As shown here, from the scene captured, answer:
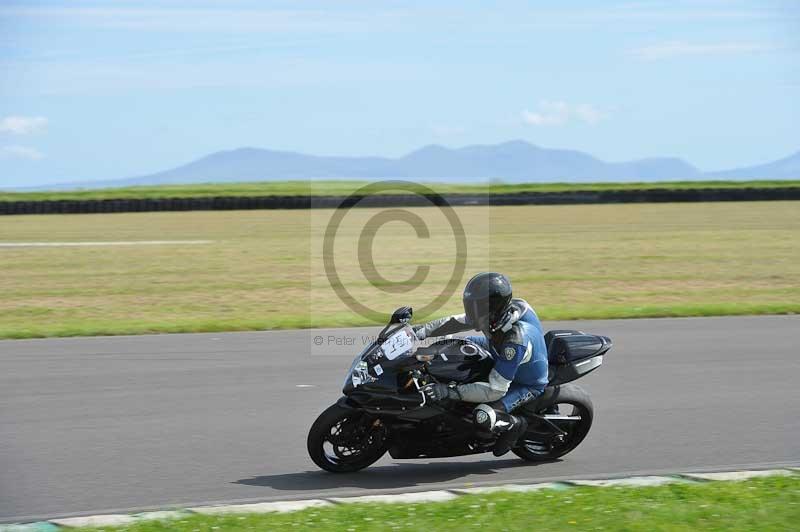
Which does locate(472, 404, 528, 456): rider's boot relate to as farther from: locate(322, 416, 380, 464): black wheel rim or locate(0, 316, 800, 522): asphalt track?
locate(322, 416, 380, 464): black wheel rim

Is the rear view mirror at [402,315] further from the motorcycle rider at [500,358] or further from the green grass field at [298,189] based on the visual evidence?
the green grass field at [298,189]

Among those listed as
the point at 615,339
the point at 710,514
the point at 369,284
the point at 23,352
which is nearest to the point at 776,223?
the point at 369,284

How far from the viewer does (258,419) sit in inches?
354

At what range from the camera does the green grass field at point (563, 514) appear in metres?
5.75

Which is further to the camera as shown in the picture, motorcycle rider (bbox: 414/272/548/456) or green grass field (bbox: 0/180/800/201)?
green grass field (bbox: 0/180/800/201)

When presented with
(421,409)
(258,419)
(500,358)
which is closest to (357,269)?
(258,419)

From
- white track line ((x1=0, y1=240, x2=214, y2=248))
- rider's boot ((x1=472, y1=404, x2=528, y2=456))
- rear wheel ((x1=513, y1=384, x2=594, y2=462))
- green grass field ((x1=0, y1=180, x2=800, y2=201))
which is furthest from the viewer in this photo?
green grass field ((x1=0, y1=180, x2=800, y2=201))

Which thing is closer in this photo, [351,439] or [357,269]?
[351,439]

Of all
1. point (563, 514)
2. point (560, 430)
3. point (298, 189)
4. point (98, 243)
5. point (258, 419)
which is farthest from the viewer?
point (298, 189)

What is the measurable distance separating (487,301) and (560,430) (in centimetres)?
124

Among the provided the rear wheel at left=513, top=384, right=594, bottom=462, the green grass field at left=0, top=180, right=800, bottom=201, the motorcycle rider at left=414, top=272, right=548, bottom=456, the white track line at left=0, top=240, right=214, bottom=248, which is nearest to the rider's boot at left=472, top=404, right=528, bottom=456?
the motorcycle rider at left=414, top=272, right=548, bottom=456

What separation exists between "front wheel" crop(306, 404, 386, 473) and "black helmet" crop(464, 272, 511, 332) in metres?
1.03

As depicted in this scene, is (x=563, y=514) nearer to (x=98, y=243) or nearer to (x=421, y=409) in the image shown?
(x=421, y=409)

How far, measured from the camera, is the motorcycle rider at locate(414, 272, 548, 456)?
7332 millimetres
